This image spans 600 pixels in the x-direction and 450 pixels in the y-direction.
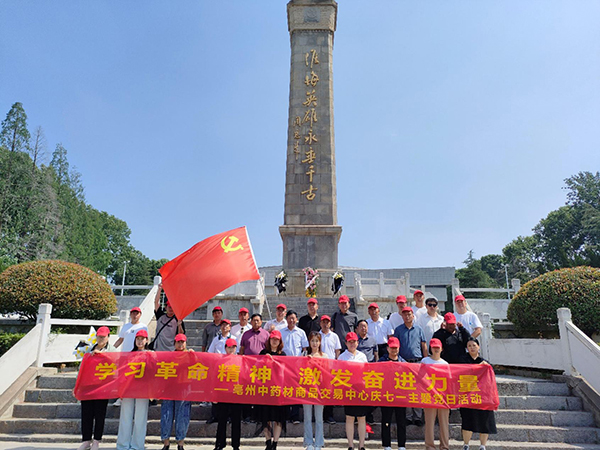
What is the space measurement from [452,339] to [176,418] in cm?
315

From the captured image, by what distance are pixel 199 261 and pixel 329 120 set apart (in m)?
12.0

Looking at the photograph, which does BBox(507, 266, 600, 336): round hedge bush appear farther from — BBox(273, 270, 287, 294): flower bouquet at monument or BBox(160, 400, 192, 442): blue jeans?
BBox(273, 270, 287, 294): flower bouquet at monument

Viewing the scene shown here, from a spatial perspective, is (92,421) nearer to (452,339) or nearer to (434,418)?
(434,418)

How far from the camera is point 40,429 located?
5117 millimetres

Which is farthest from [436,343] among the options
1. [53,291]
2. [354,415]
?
[53,291]

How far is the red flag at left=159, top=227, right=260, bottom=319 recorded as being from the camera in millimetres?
4516

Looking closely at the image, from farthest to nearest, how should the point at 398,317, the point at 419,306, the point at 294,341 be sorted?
the point at 419,306 → the point at 398,317 → the point at 294,341

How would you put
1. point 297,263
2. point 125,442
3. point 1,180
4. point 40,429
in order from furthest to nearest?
point 1,180, point 297,263, point 40,429, point 125,442

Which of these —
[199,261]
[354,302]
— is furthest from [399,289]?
[199,261]

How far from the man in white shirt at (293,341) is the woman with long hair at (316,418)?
29 cm

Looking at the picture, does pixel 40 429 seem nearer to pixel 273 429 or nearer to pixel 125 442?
pixel 125 442

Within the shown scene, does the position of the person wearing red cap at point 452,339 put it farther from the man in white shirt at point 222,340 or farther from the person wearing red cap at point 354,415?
the man in white shirt at point 222,340

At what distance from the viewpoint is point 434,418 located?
4438 millimetres

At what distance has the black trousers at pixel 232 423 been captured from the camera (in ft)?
14.0
